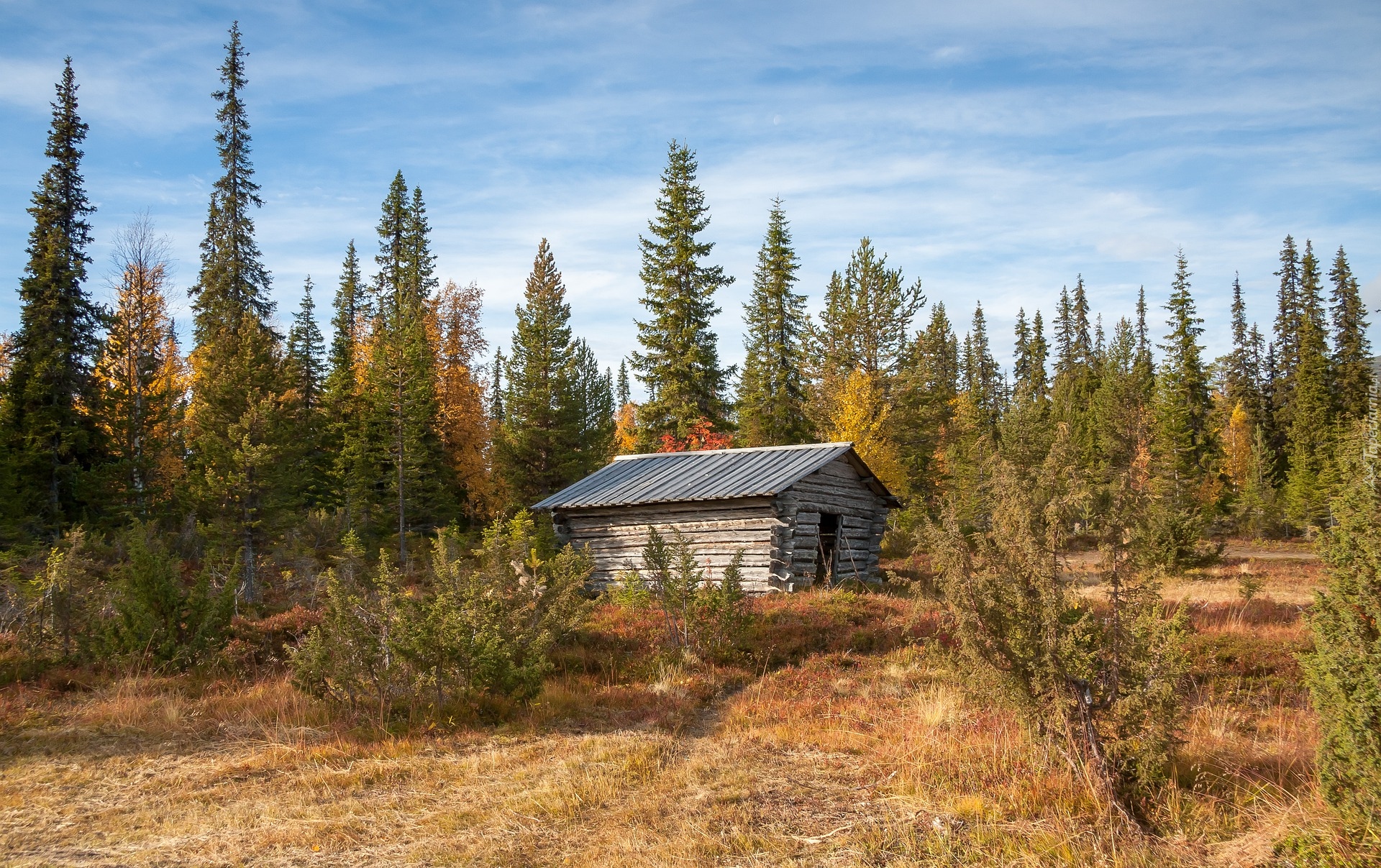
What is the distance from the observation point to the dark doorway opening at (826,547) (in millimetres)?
20125

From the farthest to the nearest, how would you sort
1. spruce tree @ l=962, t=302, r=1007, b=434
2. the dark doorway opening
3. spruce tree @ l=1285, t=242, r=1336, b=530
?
spruce tree @ l=962, t=302, r=1007, b=434, spruce tree @ l=1285, t=242, r=1336, b=530, the dark doorway opening

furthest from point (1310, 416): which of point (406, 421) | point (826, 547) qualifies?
point (406, 421)

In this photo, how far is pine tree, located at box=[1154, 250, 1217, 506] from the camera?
44406 millimetres

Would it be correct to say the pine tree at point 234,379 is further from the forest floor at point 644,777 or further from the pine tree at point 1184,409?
the pine tree at point 1184,409

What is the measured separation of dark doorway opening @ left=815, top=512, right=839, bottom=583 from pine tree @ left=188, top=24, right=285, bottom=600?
1451 centimetres

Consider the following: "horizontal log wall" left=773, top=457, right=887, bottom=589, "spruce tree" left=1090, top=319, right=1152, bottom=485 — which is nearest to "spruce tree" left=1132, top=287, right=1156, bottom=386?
"spruce tree" left=1090, top=319, right=1152, bottom=485

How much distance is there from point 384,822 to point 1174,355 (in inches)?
2097

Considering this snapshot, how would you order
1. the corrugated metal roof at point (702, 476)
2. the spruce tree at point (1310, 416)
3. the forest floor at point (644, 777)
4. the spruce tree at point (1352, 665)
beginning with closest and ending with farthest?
the spruce tree at point (1352, 665) < the forest floor at point (644, 777) < the corrugated metal roof at point (702, 476) < the spruce tree at point (1310, 416)

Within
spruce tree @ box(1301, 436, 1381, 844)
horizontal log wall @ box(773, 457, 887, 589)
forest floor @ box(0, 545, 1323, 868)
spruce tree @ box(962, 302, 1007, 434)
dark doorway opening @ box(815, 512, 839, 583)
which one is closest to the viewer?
spruce tree @ box(1301, 436, 1381, 844)

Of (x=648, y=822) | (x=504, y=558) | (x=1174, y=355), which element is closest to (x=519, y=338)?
(x=504, y=558)

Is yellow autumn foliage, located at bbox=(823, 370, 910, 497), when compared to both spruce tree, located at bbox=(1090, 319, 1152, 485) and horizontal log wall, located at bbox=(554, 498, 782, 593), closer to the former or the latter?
spruce tree, located at bbox=(1090, 319, 1152, 485)

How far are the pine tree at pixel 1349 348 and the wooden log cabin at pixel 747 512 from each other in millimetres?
38004

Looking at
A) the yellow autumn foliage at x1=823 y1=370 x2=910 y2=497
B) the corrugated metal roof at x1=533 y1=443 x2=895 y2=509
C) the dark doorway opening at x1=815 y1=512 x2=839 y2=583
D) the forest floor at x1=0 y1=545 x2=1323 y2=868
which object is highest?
the yellow autumn foliage at x1=823 y1=370 x2=910 y2=497

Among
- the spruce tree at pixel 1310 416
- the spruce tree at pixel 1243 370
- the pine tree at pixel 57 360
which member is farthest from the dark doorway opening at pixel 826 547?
the spruce tree at pixel 1243 370
